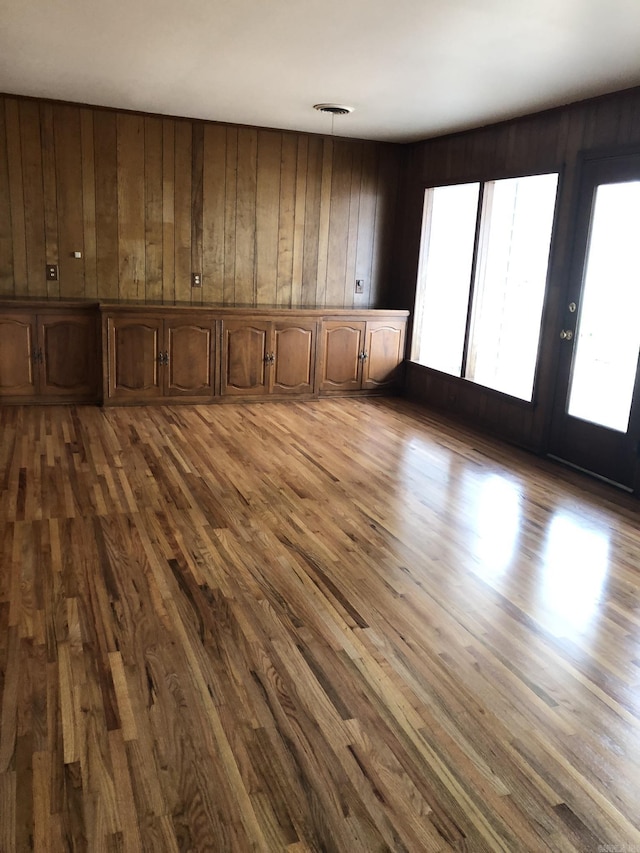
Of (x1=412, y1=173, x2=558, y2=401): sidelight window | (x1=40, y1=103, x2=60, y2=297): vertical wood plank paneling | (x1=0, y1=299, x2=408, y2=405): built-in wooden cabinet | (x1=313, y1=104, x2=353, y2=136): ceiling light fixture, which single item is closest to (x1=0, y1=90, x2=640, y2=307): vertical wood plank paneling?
(x1=40, y1=103, x2=60, y2=297): vertical wood plank paneling

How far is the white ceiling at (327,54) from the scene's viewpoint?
3311 millimetres

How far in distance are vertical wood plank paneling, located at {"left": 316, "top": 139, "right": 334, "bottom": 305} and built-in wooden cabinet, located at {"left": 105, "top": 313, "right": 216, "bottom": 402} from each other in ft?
4.38

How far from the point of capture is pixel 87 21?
3676 millimetres

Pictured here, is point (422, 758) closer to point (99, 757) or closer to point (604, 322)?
point (99, 757)

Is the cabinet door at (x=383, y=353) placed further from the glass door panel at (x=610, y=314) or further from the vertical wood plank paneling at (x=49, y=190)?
the vertical wood plank paneling at (x=49, y=190)

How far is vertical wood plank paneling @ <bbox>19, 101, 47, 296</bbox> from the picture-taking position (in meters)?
5.74

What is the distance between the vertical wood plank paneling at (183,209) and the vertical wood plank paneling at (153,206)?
15 centimetres

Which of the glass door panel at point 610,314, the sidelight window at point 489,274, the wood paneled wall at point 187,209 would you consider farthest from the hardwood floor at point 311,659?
the wood paneled wall at point 187,209

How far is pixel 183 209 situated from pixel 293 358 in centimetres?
165

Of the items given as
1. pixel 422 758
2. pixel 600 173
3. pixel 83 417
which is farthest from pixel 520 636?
pixel 83 417

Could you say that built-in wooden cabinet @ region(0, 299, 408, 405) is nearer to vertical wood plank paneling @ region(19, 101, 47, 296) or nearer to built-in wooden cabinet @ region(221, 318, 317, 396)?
built-in wooden cabinet @ region(221, 318, 317, 396)

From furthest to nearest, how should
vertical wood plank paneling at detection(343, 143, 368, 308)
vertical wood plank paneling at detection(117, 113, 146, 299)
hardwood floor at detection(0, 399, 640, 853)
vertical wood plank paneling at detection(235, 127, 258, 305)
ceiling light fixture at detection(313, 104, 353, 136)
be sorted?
vertical wood plank paneling at detection(343, 143, 368, 308) < vertical wood plank paneling at detection(235, 127, 258, 305) < vertical wood plank paneling at detection(117, 113, 146, 299) < ceiling light fixture at detection(313, 104, 353, 136) < hardwood floor at detection(0, 399, 640, 853)

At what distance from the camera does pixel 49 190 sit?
19.4 feet

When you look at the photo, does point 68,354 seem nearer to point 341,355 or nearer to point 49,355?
point 49,355
